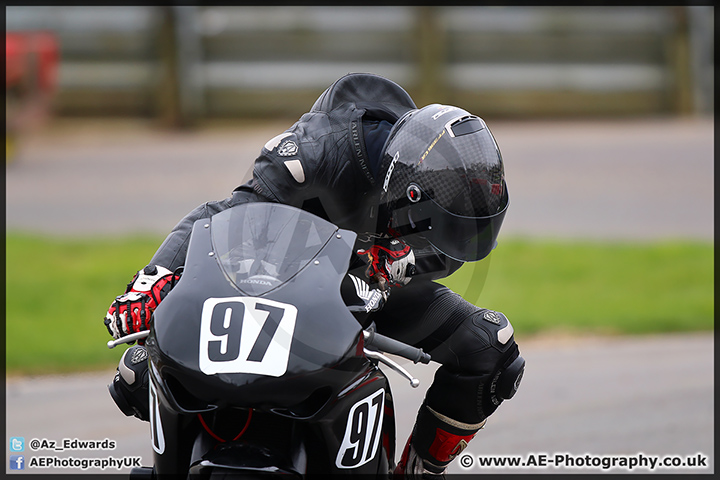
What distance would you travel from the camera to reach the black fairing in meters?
2.18

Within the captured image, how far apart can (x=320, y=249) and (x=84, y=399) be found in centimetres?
356

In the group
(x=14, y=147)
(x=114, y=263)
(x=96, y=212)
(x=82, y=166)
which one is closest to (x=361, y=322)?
(x=114, y=263)

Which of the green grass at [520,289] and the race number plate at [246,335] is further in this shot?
the green grass at [520,289]

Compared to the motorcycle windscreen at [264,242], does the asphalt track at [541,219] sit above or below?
below

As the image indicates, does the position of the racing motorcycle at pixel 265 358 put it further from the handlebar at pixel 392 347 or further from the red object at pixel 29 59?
the red object at pixel 29 59

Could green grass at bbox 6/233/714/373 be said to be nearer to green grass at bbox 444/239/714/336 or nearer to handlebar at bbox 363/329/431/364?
green grass at bbox 444/239/714/336

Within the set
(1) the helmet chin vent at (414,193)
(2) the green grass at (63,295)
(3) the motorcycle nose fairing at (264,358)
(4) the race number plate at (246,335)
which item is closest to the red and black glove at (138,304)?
(3) the motorcycle nose fairing at (264,358)

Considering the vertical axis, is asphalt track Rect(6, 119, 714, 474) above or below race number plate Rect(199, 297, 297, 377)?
below

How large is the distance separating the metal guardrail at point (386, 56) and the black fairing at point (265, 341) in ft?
40.9

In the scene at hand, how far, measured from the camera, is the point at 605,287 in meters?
8.17

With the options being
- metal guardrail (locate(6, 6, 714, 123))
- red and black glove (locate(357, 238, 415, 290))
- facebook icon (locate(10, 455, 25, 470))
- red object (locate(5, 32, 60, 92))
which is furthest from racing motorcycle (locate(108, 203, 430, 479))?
metal guardrail (locate(6, 6, 714, 123))

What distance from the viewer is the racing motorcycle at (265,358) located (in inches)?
86.4

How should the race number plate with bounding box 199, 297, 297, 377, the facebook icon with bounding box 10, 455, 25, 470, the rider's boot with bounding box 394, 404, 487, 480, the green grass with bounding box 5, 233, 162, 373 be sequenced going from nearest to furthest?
the race number plate with bounding box 199, 297, 297, 377 → the rider's boot with bounding box 394, 404, 487, 480 → the facebook icon with bounding box 10, 455, 25, 470 → the green grass with bounding box 5, 233, 162, 373

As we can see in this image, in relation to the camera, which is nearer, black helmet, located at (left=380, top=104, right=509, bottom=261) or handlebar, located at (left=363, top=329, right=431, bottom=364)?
handlebar, located at (left=363, top=329, right=431, bottom=364)
